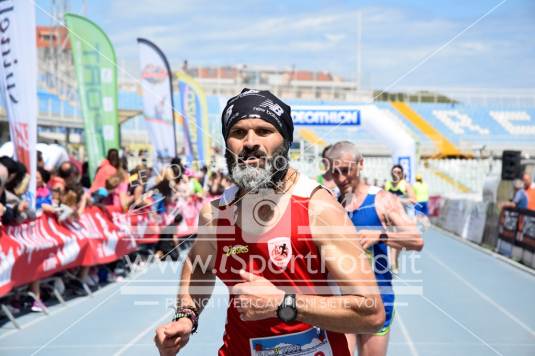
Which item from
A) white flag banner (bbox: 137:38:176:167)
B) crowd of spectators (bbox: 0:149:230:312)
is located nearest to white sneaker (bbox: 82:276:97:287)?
crowd of spectators (bbox: 0:149:230:312)

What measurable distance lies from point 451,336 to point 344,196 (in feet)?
10.4

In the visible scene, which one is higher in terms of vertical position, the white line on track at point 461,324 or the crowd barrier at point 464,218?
the white line on track at point 461,324

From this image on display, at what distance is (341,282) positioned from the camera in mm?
2305

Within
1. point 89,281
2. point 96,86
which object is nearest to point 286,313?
point 89,281

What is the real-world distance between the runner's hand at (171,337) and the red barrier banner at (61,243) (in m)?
5.48

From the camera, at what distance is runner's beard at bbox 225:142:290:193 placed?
7.97 ft

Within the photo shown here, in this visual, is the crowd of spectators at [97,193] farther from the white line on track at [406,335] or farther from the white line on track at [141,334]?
the white line on track at [406,335]

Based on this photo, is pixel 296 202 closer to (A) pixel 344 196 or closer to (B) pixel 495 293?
(A) pixel 344 196

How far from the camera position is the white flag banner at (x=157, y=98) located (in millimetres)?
16453

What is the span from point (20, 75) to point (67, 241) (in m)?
2.21

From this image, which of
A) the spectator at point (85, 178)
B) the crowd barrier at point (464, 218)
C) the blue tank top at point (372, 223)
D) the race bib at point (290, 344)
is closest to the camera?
the race bib at point (290, 344)

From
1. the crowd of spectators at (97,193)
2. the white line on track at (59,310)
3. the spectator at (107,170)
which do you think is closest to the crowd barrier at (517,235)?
the crowd of spectators at (97,193)

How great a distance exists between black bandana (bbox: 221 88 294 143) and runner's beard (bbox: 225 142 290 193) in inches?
2.8

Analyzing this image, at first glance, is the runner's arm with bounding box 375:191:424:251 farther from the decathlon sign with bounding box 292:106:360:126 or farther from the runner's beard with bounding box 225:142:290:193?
the decathlon sign with bounding box 292:106:360:126
